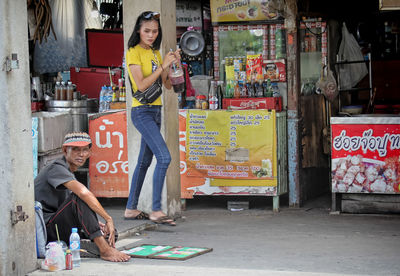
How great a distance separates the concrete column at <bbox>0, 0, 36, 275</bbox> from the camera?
5.57 m

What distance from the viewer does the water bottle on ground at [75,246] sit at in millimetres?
5910

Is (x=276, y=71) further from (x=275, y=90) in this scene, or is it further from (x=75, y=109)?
(x=75, y=109)

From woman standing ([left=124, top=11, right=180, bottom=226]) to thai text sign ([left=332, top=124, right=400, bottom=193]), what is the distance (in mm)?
2182

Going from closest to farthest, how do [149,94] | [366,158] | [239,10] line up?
[149,94]
[366,158]
[239,10]

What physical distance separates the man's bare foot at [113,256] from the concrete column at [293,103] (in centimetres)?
371

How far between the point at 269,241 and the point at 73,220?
206cm

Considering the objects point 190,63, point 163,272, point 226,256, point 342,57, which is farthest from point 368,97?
point 163,272

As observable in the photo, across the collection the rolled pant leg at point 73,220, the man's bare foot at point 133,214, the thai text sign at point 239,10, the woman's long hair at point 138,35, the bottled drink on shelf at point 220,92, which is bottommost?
the man's bare foot at point 133,214

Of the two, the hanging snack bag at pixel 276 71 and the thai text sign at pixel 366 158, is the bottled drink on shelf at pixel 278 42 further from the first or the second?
the thai text sign at pixel 366 158

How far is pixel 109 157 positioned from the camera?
9.34m

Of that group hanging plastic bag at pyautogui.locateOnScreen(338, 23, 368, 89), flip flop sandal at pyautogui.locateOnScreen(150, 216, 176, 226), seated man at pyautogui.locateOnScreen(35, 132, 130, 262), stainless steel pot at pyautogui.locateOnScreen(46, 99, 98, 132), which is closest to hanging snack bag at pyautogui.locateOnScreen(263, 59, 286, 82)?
hanging plastic bag at pyautogui.locateOnScreen(338, 23, 368, 89)

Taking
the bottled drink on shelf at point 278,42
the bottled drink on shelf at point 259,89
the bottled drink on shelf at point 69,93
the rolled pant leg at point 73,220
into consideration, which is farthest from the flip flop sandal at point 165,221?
the bottled drink on shelf at point 278,42

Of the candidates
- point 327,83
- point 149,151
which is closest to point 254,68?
point 327,83

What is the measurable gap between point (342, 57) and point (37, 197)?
6427mm
